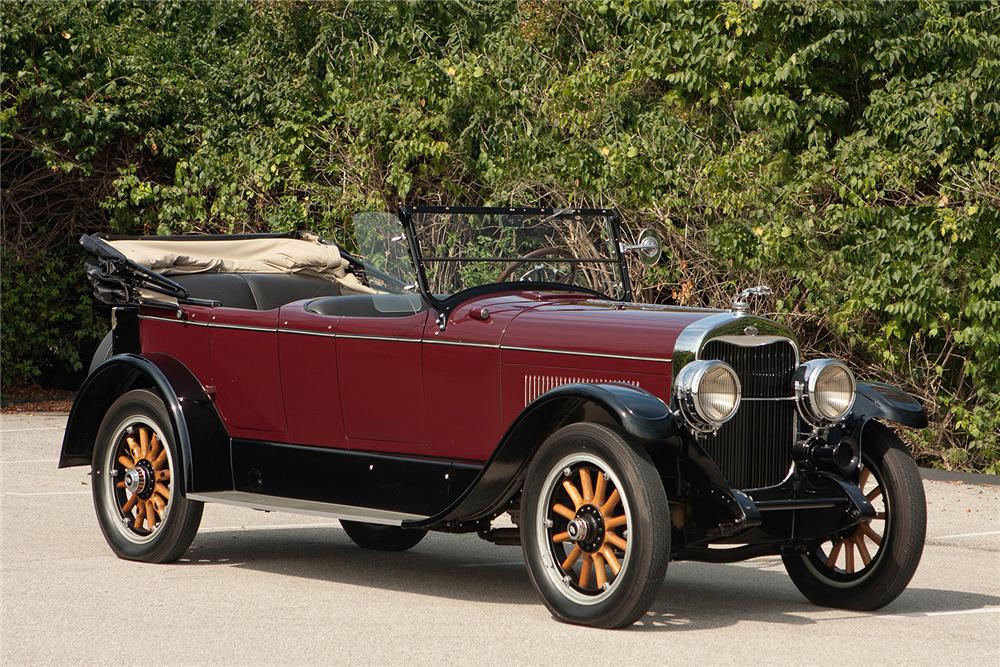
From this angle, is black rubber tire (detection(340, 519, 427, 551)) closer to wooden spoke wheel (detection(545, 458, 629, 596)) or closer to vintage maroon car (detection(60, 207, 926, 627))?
vintage maroon car (detection(60, 207, 926, 627))

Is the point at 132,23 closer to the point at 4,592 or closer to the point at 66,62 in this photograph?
the point at 66,62

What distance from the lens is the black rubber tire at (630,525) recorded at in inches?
211

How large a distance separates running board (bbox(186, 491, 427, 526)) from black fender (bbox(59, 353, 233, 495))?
13 cm

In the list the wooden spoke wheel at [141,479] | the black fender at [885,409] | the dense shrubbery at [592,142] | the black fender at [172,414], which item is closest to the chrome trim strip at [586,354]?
the black fender at [885,409]

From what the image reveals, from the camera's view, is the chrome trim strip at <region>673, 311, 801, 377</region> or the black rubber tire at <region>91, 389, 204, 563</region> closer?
the chrome trim strip at <region>673, 311, 801, 377</region>

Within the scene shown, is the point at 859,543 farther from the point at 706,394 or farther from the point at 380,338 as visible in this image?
the point at 380,338

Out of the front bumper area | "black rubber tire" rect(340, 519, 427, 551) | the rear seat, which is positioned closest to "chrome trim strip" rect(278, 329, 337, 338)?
the rear seat

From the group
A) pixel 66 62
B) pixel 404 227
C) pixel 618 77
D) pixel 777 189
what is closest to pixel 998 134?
pixel 777 189

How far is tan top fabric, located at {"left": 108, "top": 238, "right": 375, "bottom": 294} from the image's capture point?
8391 millimetres

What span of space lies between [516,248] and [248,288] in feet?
6.46

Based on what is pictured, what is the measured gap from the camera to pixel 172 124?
16953 millimetres

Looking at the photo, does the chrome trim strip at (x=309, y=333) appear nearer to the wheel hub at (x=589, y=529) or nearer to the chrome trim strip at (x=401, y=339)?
the chrome trim strip at (x=401, y=339)

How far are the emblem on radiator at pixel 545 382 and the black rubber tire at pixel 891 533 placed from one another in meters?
1.26

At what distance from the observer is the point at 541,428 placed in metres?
5.99
